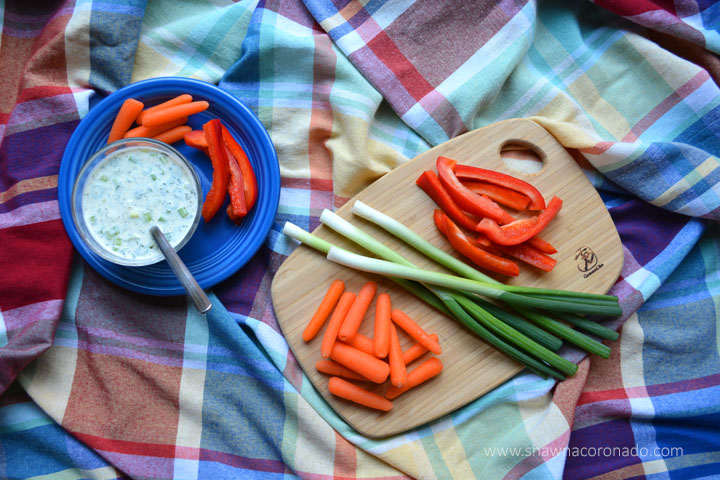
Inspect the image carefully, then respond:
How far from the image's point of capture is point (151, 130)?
2.20 m

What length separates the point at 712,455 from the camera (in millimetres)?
2301

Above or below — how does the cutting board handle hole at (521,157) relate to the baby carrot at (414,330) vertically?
above

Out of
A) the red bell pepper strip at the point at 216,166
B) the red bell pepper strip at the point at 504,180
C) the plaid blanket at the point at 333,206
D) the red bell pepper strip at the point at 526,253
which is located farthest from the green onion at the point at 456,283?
the red bell pepper strip at the point at 216,166

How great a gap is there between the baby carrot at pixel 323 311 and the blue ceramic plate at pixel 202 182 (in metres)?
0.34

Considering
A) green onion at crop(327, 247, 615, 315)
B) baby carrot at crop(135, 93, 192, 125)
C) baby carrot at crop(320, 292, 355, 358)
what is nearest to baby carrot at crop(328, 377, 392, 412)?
baby carrot at crop(320, 292, 355, 358)

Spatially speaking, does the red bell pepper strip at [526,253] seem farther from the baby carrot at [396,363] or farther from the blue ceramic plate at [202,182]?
the blue ceramic plate at [202,182]

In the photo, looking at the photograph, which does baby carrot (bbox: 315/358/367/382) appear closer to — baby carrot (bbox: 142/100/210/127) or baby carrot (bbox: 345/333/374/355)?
baby carrot (bbox: 345/333/374/355)

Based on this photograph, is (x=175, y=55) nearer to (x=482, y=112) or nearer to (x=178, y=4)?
(x=178, y=4)

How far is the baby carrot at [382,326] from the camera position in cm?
214

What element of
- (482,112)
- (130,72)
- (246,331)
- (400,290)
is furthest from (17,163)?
(482,112)

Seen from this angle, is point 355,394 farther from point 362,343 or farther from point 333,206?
point 333,206

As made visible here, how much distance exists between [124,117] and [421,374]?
1.49 metres

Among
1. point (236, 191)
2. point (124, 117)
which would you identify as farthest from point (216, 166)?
point (124, 117)

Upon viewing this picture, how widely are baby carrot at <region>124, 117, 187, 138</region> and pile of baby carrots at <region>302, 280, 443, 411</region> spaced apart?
880 mm
